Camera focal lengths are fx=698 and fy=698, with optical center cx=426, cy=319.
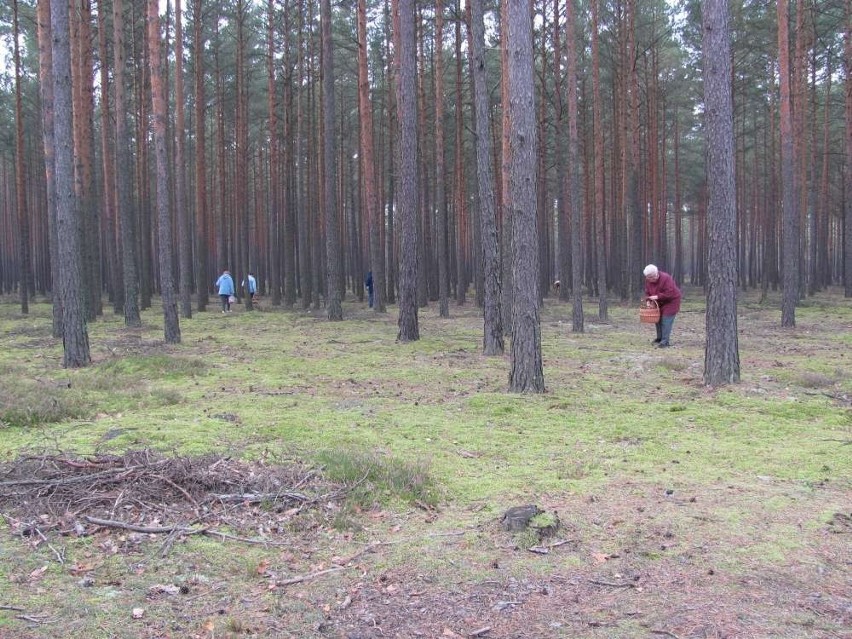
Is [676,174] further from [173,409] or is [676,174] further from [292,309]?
[173,409]

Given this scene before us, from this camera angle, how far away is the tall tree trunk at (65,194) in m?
10.9

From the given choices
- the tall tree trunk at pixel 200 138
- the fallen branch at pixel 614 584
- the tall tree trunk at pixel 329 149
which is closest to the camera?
the fallen branch at pixel 614 584

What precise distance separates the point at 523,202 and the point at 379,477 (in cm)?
473

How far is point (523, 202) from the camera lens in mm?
8836

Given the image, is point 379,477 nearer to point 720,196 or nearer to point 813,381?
point 720,196

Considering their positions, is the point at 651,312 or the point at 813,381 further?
the point at 651,312

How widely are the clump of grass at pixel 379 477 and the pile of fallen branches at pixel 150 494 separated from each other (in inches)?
5.9

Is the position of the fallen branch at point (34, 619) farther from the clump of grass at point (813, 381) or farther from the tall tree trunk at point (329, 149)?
the tall tree trunk at point (329, 149)

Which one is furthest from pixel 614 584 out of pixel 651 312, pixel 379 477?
pixel 651 312

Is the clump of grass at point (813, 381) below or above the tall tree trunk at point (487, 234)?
below

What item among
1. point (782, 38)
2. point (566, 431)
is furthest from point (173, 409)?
point (782, 38)

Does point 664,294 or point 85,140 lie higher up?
point 85,140

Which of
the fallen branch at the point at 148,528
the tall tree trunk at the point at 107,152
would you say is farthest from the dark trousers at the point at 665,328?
the tall tree trunk at the point at 107,152

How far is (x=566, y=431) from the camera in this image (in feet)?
23.5
